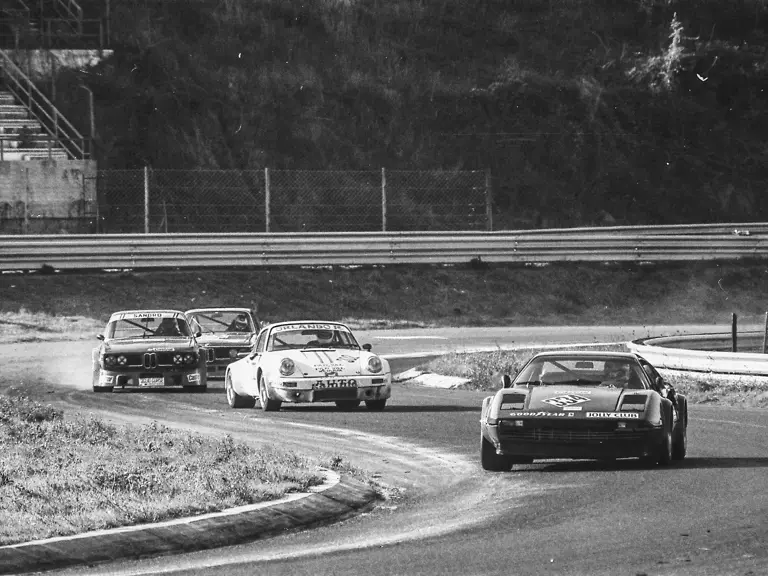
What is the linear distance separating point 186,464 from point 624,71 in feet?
126

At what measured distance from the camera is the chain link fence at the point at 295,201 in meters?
39.6

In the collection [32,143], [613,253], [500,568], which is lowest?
[500,568]

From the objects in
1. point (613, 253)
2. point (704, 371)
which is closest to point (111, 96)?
point (613, 253)

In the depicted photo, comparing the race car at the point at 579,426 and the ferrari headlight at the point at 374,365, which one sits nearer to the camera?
the race car at the point at 579,426

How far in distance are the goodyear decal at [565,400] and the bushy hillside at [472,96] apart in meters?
29.9

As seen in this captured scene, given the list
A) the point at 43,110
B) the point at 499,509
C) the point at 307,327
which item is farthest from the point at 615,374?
the point at 43,110

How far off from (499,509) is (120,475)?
2.83m

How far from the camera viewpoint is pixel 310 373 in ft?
61.9

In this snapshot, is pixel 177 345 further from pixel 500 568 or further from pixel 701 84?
pixel 701 84

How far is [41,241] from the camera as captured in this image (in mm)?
34969

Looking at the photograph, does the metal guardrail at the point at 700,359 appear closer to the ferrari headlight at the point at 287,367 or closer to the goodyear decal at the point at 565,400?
the ferrari headlight at the point at 287,367

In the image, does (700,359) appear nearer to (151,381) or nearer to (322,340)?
(322,340)

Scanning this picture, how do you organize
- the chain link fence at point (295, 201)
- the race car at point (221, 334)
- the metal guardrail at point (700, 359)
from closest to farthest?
1. the metal guardrail at point (700, 359)
2. the race car at point (221, 334)
3. the chain link fence at point (295, 201)

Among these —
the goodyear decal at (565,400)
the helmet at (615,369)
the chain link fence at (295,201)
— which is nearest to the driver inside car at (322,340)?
the helmet at (615,369)
